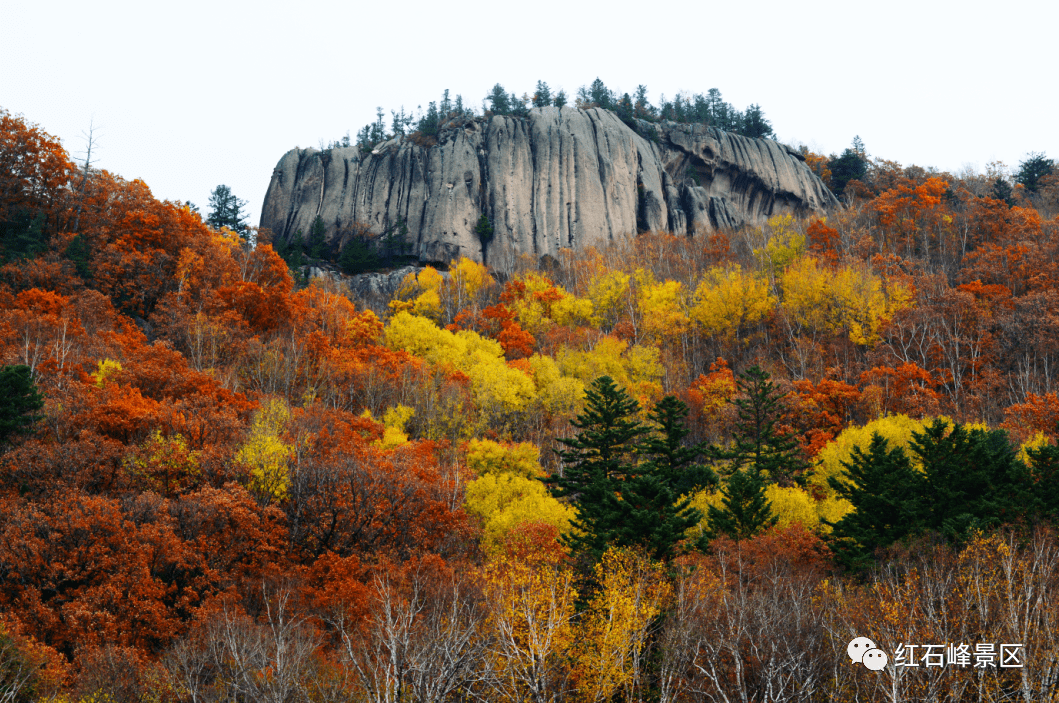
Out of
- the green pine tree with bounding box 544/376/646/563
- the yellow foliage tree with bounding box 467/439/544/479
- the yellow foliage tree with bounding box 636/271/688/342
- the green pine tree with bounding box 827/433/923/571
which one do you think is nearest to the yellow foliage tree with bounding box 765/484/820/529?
the green pine tree with bounding box 827/433/923/571

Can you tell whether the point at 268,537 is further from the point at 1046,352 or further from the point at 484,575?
the point at 1046,352

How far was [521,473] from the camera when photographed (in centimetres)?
4259

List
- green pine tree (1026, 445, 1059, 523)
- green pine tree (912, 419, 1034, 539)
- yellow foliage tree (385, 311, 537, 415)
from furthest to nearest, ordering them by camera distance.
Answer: yellow foliage tree (385, 311, 537, 415)
green pine tree (912, 419, 1034, 539)
green pine tree (1026, 445, 1059, 523)

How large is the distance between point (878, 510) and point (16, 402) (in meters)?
38.9

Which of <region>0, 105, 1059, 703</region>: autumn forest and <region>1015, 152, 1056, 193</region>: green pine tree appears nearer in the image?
<region>0, 105, 1059, 703</region>: autumn forest

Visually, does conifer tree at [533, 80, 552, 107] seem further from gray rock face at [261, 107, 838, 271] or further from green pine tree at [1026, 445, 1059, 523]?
green pine tree at [1026, 445, 1059, 523]

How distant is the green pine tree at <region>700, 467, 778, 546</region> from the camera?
108 ft

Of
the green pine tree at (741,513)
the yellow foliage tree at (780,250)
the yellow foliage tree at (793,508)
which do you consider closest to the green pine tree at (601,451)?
the green pine tree at (741,513)

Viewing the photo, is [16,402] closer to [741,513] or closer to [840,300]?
[741,513]

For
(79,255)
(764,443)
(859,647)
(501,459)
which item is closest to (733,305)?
(764,443)

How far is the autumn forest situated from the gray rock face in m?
18.4

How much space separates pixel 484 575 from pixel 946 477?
20.3 m

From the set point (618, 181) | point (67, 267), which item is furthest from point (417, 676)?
point (618, 181)

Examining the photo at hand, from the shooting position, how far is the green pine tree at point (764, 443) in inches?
1599
